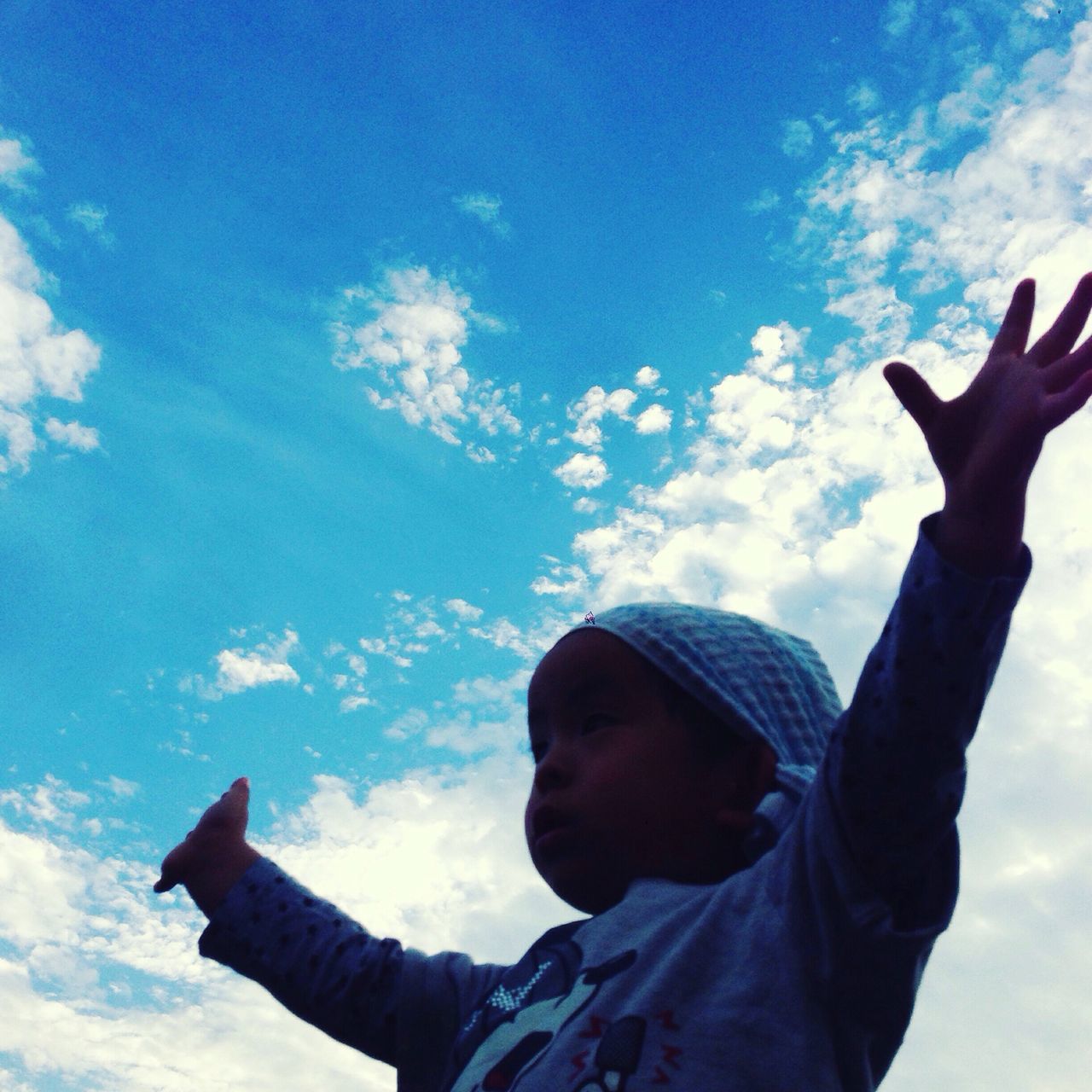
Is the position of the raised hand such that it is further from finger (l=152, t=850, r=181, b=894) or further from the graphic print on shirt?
the graphic print on shirt

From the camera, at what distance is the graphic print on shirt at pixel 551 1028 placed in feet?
5.98

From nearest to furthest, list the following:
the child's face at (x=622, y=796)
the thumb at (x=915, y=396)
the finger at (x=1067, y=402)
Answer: the finger at (x=1067, y=402) < the thumb at (x=915, y=396) < the child's face at (x=622, y=796)

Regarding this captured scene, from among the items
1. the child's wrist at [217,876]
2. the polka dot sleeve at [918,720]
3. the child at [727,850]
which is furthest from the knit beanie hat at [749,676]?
the child's wrist at [217,876]

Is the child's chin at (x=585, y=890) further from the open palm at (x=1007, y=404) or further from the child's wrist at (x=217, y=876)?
the open palm at (x=1007, y=404)

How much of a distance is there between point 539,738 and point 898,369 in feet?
4.76

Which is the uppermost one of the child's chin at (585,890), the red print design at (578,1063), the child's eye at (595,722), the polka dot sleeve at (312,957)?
the child's eye at (595,722)

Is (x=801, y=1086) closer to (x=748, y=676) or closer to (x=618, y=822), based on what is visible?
(x=618, y=822)

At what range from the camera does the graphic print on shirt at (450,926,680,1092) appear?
1821mm

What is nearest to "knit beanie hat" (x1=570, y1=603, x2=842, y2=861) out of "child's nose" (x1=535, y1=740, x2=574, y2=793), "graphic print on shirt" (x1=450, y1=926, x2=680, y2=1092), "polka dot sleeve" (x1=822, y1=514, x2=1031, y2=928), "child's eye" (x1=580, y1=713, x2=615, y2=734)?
"child's eye" (x1=580, y1=713, x2=615, y2=734)

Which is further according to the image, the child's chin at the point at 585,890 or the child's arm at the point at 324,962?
the child's arm at the point at 324,962

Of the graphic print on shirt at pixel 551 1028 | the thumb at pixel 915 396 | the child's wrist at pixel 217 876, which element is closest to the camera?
the thumb at pixel 915 396

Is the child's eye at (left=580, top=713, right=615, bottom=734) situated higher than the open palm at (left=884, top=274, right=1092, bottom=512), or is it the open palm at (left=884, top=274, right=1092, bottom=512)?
the open palm at (left=884, top=274, right=1092, bottom=512)

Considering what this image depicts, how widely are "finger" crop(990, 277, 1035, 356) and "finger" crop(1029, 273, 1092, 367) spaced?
4 cm

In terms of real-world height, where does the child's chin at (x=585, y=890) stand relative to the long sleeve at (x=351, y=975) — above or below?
above
